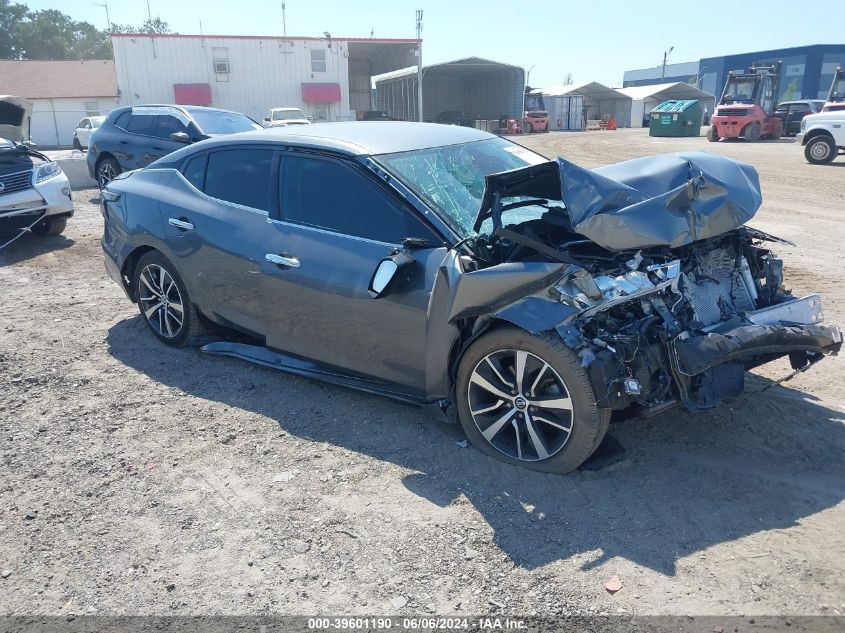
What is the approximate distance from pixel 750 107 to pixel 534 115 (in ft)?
63.1

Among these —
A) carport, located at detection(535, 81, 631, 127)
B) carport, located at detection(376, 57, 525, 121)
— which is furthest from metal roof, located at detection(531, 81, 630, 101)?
carport, located at detection(376, 57, 525, 121)

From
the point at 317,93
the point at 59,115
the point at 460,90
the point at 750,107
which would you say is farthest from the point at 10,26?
the point at 750,107

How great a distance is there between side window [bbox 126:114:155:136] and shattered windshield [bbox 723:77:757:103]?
26.8 metres

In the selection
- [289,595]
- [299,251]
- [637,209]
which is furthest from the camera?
[299,251]

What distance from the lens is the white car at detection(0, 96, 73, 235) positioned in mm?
9094

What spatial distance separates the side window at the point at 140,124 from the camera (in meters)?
12.5

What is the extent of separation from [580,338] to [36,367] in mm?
4373

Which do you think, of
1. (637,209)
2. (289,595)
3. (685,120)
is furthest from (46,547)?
(685,120)

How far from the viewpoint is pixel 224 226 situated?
4828 mm

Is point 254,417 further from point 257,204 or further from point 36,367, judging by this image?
point 36,367

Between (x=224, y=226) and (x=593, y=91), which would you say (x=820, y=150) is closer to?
(x=224, y=226)

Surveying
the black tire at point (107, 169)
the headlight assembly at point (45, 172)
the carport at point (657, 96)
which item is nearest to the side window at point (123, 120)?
the black tire at point (107, 169)

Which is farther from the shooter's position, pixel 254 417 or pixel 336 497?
pixel 254 417

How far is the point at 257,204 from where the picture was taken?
471 centimetres
